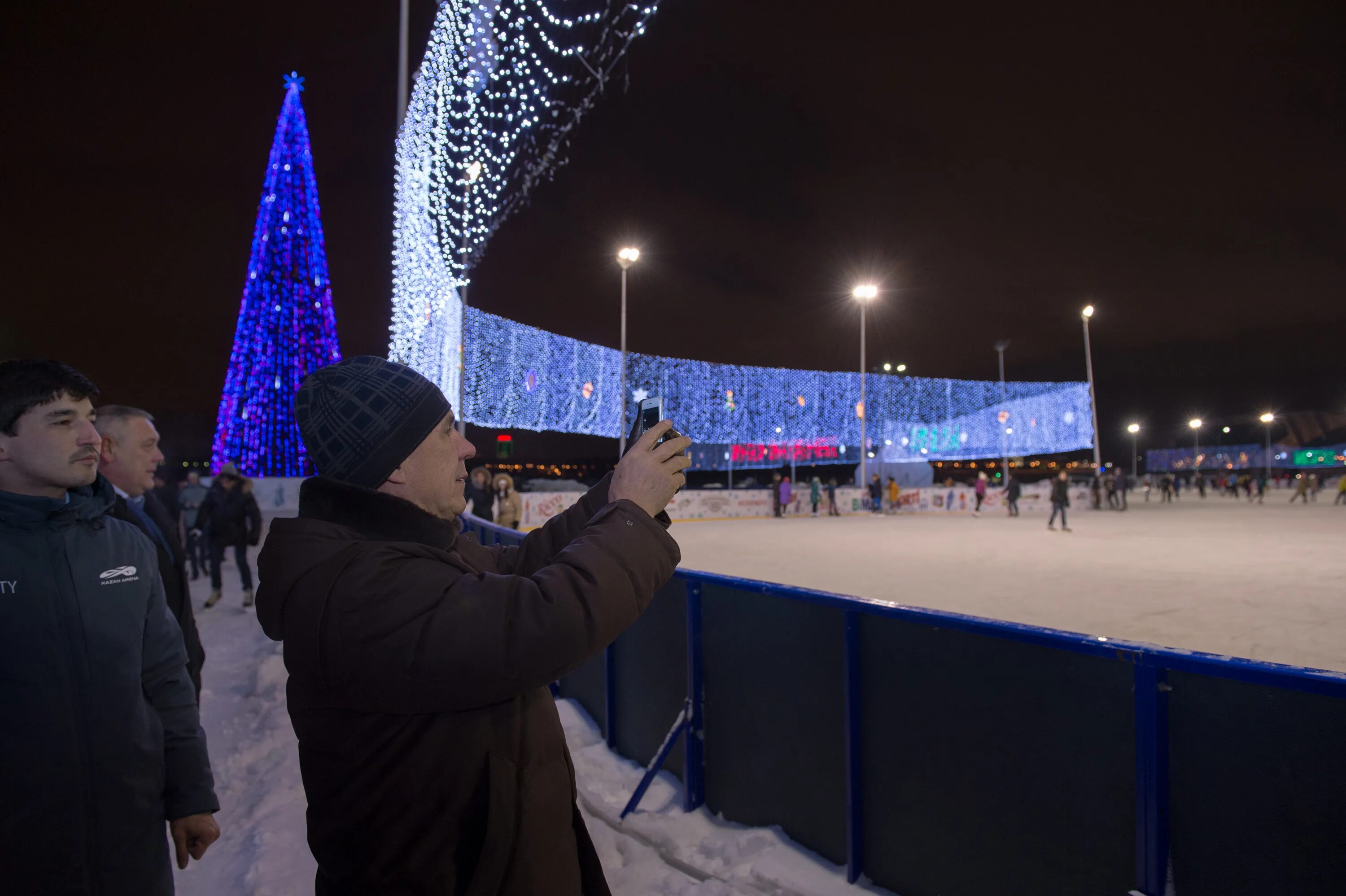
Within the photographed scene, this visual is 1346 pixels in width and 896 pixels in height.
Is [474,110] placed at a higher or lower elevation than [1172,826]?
higher

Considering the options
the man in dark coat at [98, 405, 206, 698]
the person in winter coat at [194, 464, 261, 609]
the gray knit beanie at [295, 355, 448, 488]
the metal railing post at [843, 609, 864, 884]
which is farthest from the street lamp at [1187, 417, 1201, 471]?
the gray knit beanie at [295, 355, 448, 488]

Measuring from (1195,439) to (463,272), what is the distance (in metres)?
111

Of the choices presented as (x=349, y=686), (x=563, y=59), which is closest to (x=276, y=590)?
(x=349, y=686)

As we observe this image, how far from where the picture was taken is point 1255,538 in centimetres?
1393

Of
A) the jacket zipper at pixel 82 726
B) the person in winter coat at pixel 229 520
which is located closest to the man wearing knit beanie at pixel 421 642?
the jacket zipper at pixel 82 726

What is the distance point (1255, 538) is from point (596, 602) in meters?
17.3

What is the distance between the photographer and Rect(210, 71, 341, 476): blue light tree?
61.3 feet

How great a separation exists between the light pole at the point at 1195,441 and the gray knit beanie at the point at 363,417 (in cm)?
7981

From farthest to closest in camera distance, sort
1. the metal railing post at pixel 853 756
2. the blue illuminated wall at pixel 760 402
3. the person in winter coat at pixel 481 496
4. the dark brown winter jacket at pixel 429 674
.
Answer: the blue illuminated wall at pixel 760 402 < the person in winter coat at pixel 481 496 < the metal railing post at pixel 853 756 < the dark brown winter jacket at pixel 429 674

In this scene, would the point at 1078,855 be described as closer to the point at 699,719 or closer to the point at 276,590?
the point at 699,719

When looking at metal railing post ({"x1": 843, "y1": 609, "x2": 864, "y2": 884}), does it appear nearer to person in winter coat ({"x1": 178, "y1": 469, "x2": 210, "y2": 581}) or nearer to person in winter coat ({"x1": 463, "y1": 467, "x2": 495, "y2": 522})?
person in winter coat ({"x1": 463, "y1": 467, "x2": 495, "y2": 522})

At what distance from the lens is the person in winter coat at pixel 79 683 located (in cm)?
150

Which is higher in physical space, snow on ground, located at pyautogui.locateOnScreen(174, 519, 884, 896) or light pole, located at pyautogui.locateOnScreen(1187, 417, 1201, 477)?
light pole, located at pyautogui.locateOnScreen(1187, 417, 1201, 477)

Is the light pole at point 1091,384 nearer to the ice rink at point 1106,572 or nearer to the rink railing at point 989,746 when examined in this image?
the ice rink at point 1106,572
